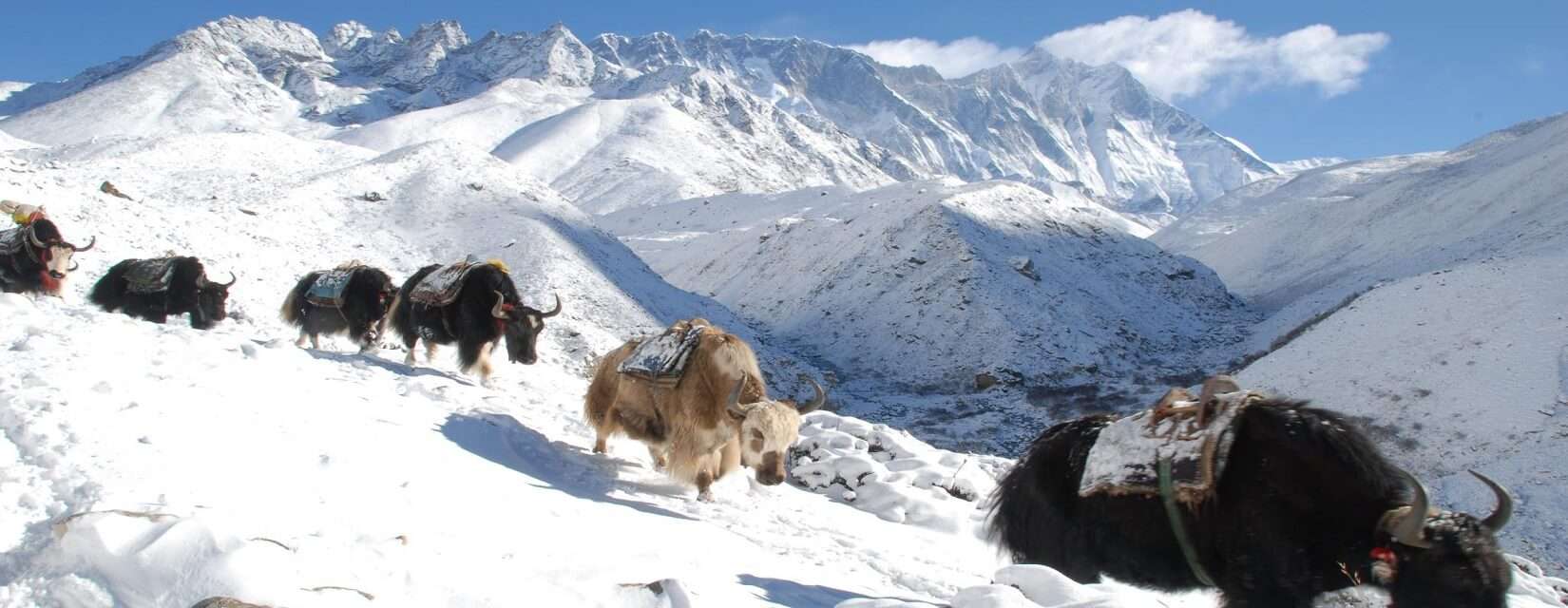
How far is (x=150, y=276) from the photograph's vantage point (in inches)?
374

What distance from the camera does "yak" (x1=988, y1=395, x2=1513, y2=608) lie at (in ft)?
11.0

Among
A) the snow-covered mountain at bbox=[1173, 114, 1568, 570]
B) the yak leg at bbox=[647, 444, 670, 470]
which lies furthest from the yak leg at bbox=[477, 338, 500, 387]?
the snow-covered mountain at bbox=[1173, 114, 1568, 570]

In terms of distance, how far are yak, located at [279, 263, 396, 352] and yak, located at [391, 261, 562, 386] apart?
1.07 m

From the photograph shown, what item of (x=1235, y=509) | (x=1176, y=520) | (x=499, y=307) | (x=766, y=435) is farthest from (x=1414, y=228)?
(x=1176, y=520)

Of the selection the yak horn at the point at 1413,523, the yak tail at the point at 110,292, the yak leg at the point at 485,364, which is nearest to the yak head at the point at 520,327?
the yak leg at the point at 485,364

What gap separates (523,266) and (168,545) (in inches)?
838

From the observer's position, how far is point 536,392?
29.4 ft

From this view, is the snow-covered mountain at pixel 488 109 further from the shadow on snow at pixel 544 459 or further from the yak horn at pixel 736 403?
the yak horn at pixel 736 403

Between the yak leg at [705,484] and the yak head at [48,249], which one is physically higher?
the yak head at [48,249]

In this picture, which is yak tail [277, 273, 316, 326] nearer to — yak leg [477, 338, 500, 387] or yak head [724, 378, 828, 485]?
yak leg [477, 338, 500, 387]

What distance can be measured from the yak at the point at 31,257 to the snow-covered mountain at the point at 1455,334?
57.6ft

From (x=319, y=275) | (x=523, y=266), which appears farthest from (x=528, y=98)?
(x=319, y=275)

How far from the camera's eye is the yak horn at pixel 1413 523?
3.21 metres

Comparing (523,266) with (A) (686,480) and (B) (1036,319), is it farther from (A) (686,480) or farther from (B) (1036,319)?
(A) (686,480)
